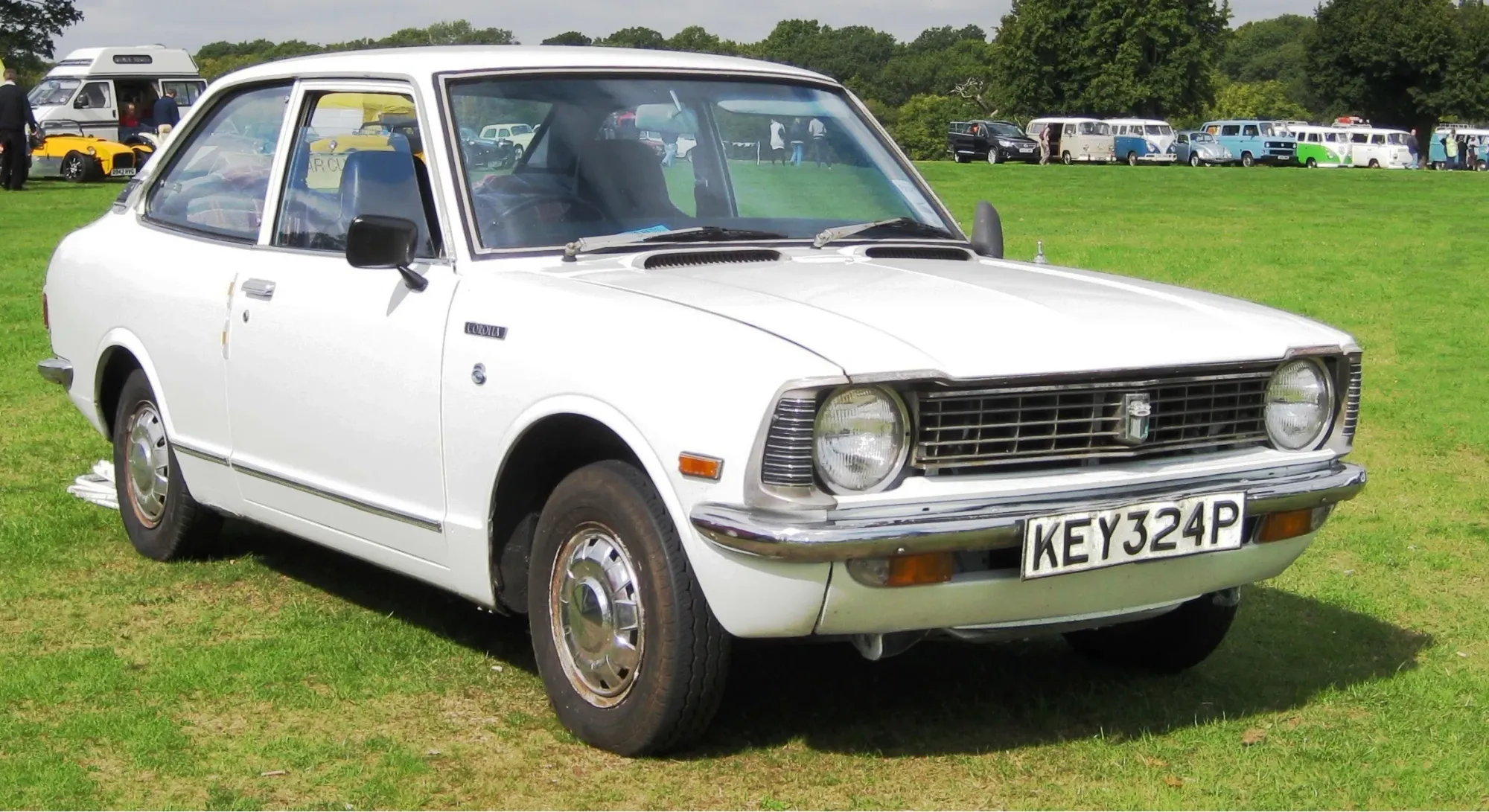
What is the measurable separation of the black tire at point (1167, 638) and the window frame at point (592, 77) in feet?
4.24

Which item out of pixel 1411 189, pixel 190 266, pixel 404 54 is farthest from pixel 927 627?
pixel 1411 189

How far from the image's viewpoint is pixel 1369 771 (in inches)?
180

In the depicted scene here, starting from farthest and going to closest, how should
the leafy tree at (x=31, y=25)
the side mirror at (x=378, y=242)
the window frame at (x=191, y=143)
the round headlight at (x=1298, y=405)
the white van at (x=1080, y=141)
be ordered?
the leafy tree at (x=31, y=25) → the white van at (x=1080, y=141) → the window frame at (x=191, y=143) → the side mirror at (x=378, y=242) → the round headlight at (x=1298, y=405)

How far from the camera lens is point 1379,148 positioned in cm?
6341

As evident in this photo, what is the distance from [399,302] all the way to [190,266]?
136 centimetres

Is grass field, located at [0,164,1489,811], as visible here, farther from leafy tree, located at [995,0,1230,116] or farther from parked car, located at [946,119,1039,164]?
leafy tree, located at [995,0,1230,116]

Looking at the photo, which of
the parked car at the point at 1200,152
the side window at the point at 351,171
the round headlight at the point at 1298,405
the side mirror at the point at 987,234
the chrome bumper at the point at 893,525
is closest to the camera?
the chrome bumper at the point at 893,525

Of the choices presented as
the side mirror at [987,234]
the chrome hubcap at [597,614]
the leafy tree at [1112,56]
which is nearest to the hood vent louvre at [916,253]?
the side mirror at [987,234]

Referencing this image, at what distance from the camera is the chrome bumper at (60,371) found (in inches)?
277

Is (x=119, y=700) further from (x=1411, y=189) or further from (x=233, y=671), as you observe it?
(x=1411, y=189)

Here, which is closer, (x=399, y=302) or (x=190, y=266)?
(x=399, y=302)

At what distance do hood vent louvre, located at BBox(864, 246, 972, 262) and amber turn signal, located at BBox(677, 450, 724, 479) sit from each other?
146 cm

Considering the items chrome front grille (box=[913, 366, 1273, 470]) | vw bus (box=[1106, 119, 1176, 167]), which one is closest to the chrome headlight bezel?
chrome front grille (box=[913, 366, 1273, 470])

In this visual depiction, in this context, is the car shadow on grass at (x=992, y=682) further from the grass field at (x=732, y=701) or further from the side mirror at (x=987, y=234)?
the side mirror at (x=987, y=234)
